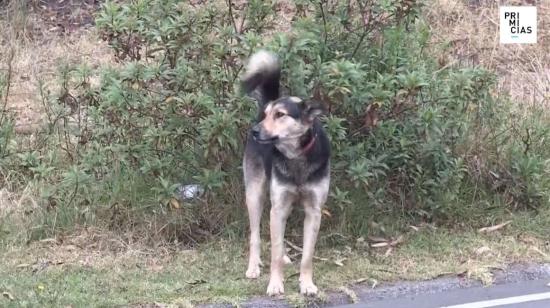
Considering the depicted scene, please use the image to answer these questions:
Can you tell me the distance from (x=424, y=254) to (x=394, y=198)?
2.65 feet

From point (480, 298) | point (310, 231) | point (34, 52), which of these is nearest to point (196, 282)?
point (310, 231)

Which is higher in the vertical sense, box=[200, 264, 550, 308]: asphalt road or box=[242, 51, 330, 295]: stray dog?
box=[242, 51, 330, 295]: stray dog

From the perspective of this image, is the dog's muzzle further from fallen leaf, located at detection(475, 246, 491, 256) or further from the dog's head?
fallen leaf, located at detection(475, 246, 491, 256)

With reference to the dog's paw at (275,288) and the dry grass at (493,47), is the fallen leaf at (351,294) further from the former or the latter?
the dry grass at (493,47)

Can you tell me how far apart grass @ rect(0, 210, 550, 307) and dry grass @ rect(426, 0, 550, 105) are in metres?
2.82

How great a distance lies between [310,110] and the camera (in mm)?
5414

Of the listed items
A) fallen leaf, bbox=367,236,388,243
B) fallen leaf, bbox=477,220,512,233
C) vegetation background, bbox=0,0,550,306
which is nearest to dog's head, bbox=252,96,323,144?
vegetation background, bbox=0,0,550,306

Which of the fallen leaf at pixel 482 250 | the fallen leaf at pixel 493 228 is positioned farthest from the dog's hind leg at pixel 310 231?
the fallen leaf at pixel 493 228

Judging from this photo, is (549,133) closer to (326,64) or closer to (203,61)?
(326,64)

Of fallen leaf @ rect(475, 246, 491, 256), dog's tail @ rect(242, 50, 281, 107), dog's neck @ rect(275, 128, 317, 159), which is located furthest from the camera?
fallen leaf @ rect(475, 246, 491, 256)

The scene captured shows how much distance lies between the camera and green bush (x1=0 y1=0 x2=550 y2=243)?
6.35 meters

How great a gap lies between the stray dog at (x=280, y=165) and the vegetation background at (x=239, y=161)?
30 cm

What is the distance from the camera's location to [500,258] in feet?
20.4

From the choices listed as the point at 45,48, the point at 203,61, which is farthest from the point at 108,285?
the point at 45,48
